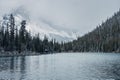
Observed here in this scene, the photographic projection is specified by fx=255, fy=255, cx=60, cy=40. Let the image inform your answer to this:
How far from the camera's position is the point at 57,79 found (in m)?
54.6

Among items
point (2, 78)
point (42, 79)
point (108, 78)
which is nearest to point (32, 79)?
point (42, 79)

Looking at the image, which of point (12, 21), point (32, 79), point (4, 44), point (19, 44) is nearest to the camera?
point (32, 79)

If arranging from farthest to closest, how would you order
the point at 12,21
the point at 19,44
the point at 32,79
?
the point at 12,21, the point at 19,44, the point at 32,79

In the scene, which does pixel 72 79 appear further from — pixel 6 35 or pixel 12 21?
pixel 12 21

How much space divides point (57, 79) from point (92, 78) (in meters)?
8.04

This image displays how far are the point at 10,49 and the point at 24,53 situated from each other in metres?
18.5

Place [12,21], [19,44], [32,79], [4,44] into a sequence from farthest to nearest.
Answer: [12,21] < [19,44] < [4,44] < [32,79]

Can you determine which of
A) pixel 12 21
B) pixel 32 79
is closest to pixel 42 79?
pixel 32 79

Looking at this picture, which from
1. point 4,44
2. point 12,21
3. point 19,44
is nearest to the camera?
point 4,44

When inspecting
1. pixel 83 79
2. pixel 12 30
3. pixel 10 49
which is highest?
pixel 12 30

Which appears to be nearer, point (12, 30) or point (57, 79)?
point (57, 79)

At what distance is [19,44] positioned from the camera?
185750 mm

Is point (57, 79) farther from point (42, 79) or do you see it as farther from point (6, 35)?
point (6, 35)

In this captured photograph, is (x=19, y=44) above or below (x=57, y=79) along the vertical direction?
above
